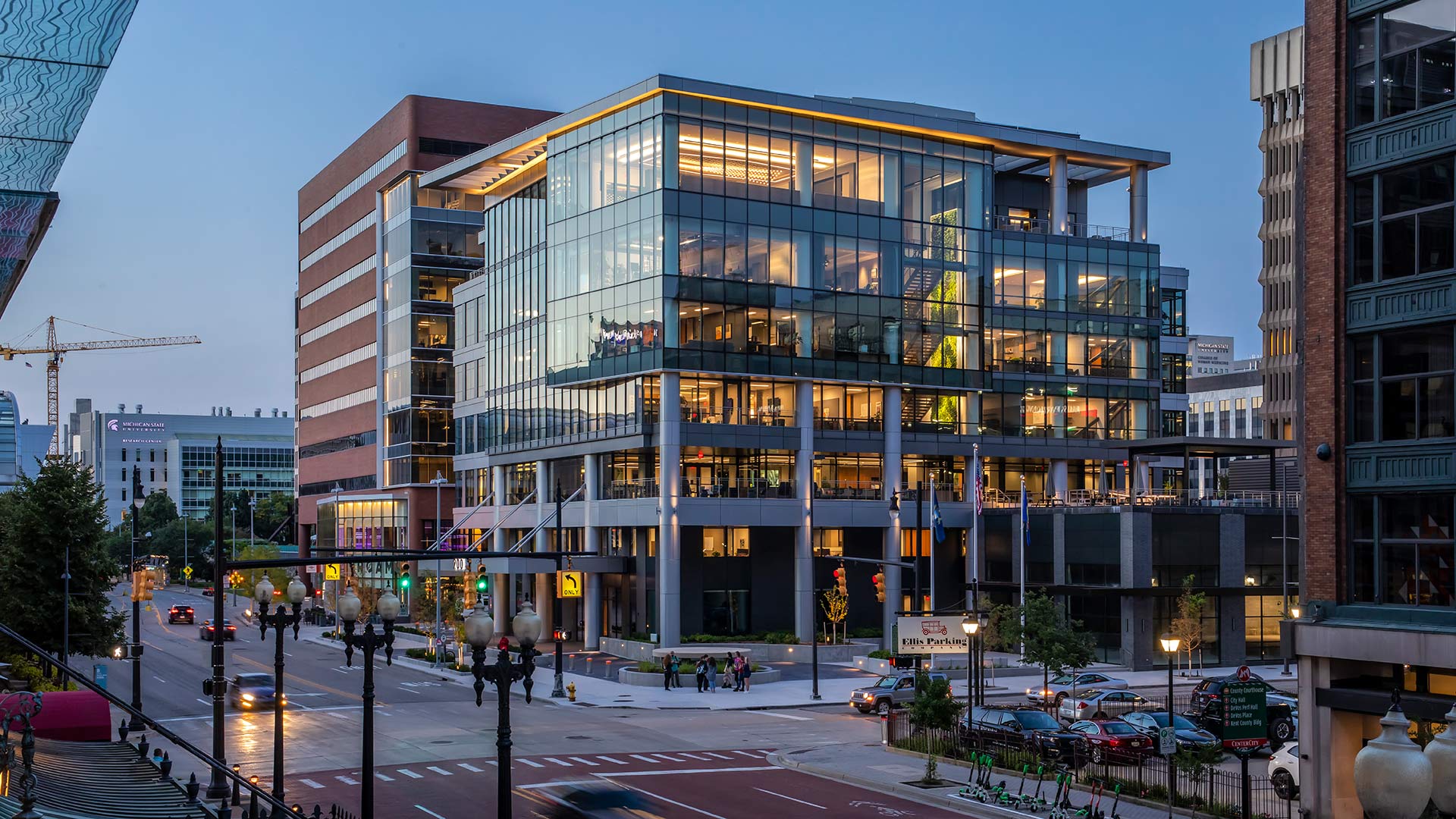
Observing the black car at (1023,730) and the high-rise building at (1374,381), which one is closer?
the high-rise building at (1374,381)

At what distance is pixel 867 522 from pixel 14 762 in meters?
66.3

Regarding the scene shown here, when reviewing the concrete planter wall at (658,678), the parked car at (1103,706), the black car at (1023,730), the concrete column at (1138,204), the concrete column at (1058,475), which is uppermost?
the concrete column at (1138,204)

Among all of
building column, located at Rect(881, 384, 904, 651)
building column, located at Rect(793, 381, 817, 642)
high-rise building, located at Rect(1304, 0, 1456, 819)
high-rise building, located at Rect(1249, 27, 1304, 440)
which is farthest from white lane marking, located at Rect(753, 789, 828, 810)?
high-rise building, located at Rect(1249, 27, 1304, 440)

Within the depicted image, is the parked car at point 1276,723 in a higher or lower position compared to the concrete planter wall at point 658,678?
higher

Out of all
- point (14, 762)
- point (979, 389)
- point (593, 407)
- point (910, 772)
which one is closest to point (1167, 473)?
point (979, 389)

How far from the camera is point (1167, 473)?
11694cm

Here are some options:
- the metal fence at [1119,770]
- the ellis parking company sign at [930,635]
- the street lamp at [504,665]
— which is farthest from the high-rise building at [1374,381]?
the street lamp at [504,665]

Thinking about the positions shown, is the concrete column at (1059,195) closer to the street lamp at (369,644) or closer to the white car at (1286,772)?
the white car at (1286,772)

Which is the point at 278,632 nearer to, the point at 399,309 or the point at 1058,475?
the point at 1058,475

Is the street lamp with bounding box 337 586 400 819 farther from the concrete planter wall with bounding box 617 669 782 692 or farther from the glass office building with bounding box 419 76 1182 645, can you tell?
the glass office building with bounding box 419 76 1182 645

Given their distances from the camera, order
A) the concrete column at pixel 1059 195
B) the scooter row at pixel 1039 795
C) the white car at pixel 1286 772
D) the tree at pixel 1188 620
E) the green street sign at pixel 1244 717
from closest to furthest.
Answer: the green street sign at pixel 1244 717 → the scooter row at pixel 1039 795 → the white car at pixel 1286 772 → the tree at pixel 1188 620 → the concrete column at pixel 1059 195

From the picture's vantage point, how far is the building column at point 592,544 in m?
83.9

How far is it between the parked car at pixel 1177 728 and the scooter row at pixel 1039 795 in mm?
5946

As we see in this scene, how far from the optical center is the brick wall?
98.3 feet
